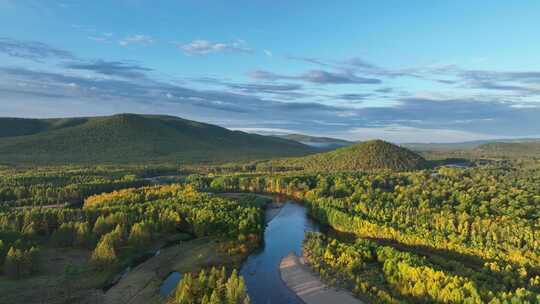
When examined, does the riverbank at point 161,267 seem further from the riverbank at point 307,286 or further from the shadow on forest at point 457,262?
the shadow on forest at point 457,262

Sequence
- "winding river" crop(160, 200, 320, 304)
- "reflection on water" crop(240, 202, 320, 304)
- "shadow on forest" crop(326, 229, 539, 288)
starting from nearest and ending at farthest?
1. "shadow on forest" crop(326, 229, 539, 288)
2. "winding river" crop(160, 200, 320, 304)
3. "reflection on water" crop(240, 202, 320, 304)

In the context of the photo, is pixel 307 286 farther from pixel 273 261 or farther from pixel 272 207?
pixel 272 207

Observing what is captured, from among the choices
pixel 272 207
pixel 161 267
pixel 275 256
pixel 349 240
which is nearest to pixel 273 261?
pixel 275 256

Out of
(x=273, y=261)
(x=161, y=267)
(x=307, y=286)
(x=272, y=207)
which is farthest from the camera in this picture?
(x=272, y=207)

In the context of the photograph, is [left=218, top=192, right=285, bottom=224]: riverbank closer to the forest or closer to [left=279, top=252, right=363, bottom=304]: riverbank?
the forest

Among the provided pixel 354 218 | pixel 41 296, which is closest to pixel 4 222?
pixel 41 296

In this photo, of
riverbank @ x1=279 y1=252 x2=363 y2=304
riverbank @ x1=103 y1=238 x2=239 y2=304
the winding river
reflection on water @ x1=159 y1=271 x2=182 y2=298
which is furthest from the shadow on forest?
reflection on water @ x1=159 y1=271 x2=182 y2=298

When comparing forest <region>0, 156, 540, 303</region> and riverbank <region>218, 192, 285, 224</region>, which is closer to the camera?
forest <region>0, 156, 540, 303</region>
